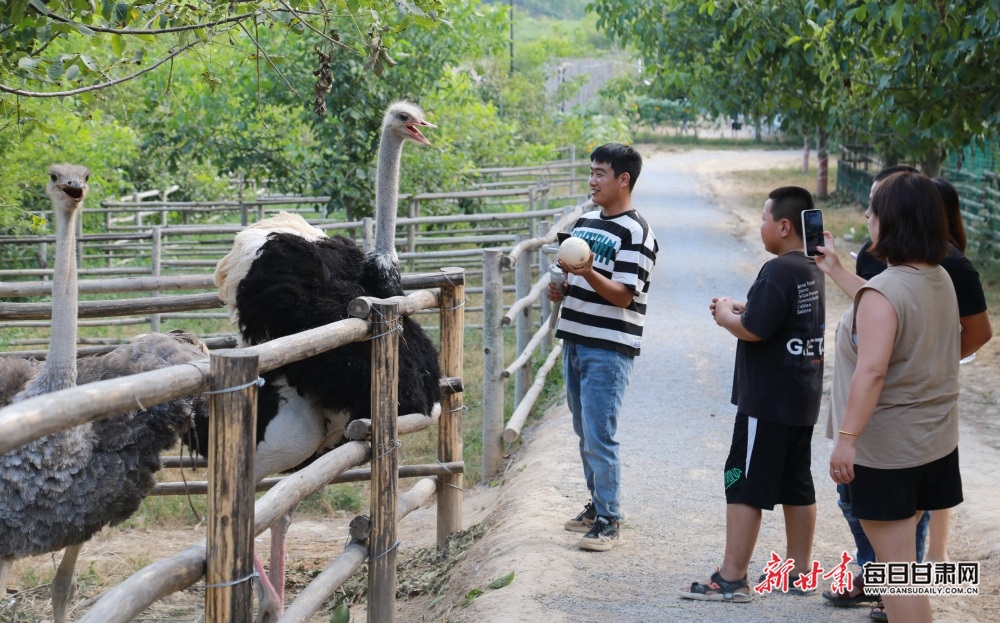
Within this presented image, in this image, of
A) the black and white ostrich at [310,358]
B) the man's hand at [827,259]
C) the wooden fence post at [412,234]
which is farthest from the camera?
the wooden fence post at [412,234]

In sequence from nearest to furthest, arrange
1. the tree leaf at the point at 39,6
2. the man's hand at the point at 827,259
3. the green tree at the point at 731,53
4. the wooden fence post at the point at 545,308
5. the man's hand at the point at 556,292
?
the man's hand at the point at 827,259 < the tree leaf at the point at 39,6 < the man's hand at the point at 556,292 < the wooden fence post at the point at 545,308 < the green tree at the point at 731,53

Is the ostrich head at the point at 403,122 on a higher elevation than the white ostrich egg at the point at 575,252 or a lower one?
higher

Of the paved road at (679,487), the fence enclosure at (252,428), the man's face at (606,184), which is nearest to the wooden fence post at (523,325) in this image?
the fence enclosure at (252,428)

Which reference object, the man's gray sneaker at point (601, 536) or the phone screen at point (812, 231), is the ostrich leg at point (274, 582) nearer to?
the man's gray sneaker at point (601, 536)

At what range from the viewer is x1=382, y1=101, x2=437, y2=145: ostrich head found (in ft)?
15.5

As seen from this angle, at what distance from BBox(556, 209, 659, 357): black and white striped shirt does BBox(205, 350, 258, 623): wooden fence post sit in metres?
2.01

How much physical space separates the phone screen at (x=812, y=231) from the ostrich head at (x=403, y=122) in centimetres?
192

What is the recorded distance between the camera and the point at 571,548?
4.26 m

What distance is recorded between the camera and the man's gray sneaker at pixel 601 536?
4.23 metres

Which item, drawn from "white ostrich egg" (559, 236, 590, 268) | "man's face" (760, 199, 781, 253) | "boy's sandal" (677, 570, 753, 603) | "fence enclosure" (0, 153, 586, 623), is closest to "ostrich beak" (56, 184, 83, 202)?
"fence enclosure" (0, 153, 586, 623)

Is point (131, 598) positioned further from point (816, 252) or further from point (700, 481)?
point (700, 481)

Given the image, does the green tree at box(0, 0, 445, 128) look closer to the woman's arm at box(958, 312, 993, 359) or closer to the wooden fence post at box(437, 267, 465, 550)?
the wooden fence post at box(437, 267, 465, 550)

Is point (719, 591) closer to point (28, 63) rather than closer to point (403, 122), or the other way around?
point (403, 122)
